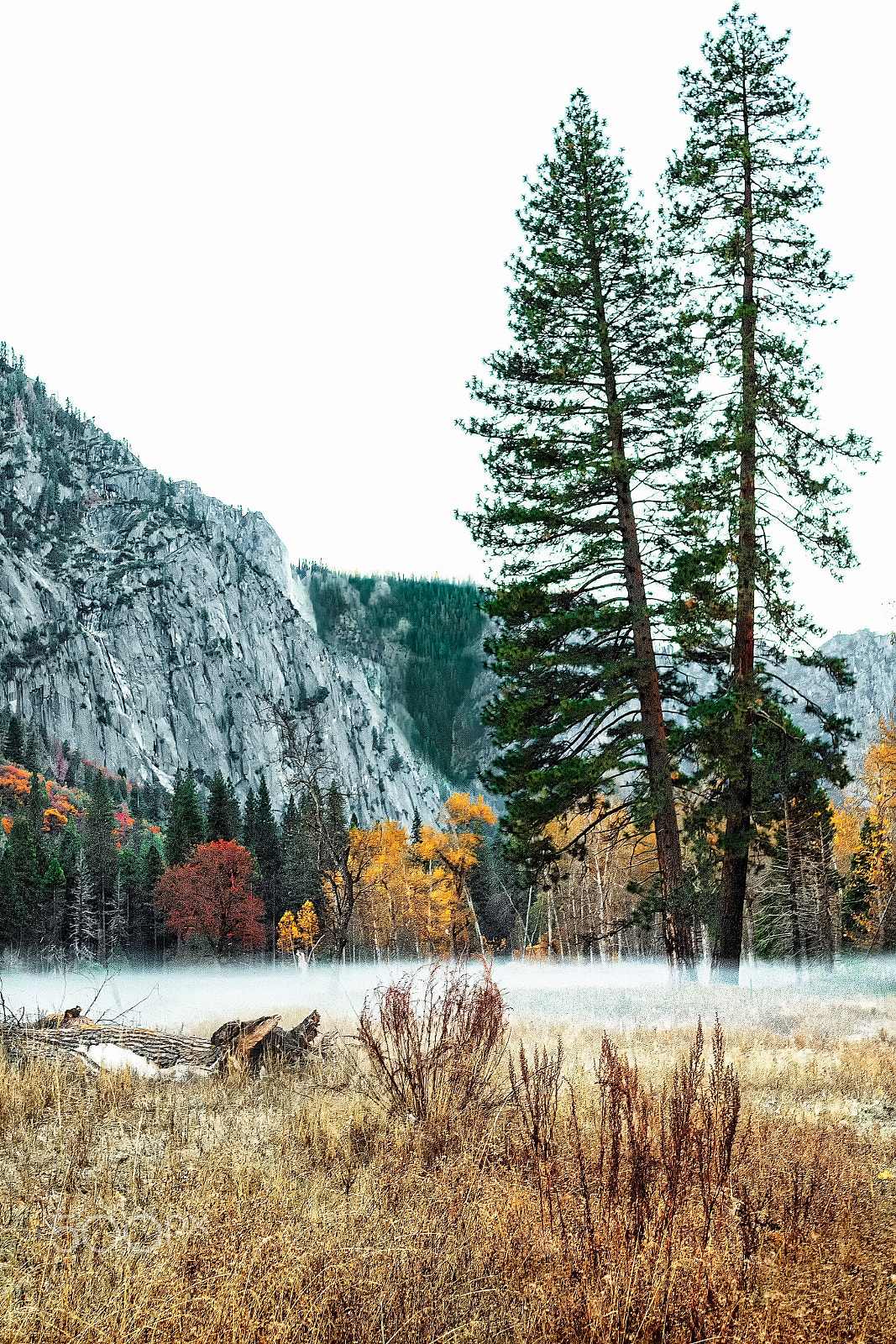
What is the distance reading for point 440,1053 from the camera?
5.64m

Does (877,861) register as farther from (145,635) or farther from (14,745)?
(145,635)

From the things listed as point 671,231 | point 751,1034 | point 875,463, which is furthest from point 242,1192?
point 671,231

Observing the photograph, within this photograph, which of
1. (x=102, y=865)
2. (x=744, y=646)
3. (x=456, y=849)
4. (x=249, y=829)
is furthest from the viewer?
(x=249, y=829)

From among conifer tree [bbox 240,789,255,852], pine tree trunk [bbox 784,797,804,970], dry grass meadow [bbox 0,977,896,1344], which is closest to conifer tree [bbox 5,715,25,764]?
conifer tree [bbox 240,789,255,852]

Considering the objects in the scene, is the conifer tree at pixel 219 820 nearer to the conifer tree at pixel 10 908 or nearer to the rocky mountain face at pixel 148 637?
the conifer tree at pixel 10 908

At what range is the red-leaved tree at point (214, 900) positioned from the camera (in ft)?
156

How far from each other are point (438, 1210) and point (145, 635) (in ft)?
460

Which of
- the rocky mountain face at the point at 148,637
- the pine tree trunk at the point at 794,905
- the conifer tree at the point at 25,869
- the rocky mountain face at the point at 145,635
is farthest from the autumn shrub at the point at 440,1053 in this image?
the rocky mountain face at the point at 145,635

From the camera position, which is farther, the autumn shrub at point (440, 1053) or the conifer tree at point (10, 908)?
the conifer tree at point (10, 908)

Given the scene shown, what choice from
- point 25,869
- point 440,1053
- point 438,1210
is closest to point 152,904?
point 25,869

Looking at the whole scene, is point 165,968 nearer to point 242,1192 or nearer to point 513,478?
point 513,478

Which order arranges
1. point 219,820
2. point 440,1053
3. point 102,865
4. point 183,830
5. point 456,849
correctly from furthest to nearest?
point 219,820
point 102,865
point 183,830
point 456,849
point 440,1053

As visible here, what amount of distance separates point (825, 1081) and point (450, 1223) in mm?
5208

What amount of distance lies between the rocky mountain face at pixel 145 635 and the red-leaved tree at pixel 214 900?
67.7 m
